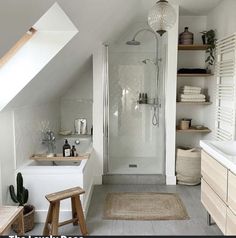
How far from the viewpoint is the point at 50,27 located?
233cm

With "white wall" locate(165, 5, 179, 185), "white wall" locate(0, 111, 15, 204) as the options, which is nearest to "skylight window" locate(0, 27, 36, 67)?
"white wall" locate(0, 111, 15, 204)

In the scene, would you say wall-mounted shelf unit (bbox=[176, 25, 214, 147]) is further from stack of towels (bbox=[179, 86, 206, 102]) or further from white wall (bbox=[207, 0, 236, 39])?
white wall (bbox=[207, 0, 236, 39])

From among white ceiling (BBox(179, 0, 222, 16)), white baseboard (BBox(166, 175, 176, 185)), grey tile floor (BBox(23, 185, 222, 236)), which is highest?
white ceiling (BBox(179, 0, 222, 16))

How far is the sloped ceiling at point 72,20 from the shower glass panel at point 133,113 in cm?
46

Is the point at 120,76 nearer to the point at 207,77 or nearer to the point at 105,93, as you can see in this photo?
the point at 105,93

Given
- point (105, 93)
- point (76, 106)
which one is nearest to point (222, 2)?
point (105, 93)

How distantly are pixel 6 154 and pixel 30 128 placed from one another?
67cm

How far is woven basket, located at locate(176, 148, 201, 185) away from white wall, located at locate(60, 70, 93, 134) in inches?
68.8

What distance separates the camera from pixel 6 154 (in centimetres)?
258

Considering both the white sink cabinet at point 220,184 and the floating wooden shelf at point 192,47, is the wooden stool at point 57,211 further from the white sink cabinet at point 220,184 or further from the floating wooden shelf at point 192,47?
the floating wooden shelf at point 192,47

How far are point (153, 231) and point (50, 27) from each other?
2.16m

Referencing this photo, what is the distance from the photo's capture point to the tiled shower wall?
283 centimetres

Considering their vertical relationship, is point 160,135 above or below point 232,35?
below

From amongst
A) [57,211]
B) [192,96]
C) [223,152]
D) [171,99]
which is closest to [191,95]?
[192,96]
